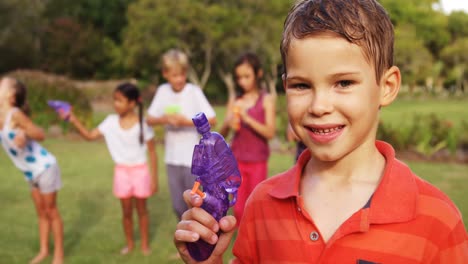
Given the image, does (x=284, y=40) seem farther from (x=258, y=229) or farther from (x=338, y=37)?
(x=258, y=229)

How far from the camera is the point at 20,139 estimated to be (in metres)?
4.54

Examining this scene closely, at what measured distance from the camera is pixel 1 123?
15.3 feet

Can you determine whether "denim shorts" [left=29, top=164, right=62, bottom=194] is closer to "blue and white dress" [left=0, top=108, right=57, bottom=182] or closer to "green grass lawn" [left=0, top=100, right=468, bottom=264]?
"blue and white dress" [left=0, top=108, right=57, bottom=182]

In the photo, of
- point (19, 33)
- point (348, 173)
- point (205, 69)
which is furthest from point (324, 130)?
point (19, 33)

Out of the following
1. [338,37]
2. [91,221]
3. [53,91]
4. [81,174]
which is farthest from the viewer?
[53,91]

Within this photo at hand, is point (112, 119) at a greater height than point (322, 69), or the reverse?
point (322, 69)

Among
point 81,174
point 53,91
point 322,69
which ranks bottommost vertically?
point 81,174

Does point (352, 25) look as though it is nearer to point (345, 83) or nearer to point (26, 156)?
point (345, 83)

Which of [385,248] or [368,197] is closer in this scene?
[385,248]

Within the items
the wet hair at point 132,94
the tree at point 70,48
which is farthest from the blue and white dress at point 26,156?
the tree at point 70,48

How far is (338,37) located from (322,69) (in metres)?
0.09

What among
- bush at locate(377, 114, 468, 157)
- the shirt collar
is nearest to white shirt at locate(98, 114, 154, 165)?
the shirt collar

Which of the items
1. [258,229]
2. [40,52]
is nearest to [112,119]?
[258,229]

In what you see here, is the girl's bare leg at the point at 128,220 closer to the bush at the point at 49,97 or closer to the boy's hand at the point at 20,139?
the boy's hand at the point at 20,139
